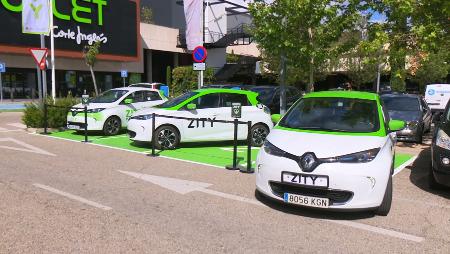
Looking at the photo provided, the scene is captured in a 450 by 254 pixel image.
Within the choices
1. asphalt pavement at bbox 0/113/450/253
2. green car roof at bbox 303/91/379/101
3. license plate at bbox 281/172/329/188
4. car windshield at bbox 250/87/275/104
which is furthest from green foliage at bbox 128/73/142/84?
license plate at bbox 281/172/329/188

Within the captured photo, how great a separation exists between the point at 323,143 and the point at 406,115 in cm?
851

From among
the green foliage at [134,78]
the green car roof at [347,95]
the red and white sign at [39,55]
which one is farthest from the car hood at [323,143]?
the green foliage at [134,78]

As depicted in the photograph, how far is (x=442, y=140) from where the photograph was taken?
670cm

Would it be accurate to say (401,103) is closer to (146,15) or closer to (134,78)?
(134,78)

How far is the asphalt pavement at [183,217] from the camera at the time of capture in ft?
15.2

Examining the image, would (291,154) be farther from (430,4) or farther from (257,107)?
(430,4)

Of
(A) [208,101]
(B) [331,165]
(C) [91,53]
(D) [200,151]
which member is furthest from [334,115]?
(C) [91,53]

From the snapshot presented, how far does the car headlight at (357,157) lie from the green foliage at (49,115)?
11.2 m

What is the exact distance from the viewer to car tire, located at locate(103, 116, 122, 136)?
1332 centimetres

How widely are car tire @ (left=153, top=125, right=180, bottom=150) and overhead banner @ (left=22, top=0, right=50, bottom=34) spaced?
315 inches

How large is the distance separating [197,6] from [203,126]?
1122 cm

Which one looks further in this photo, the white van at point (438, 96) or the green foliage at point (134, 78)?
the green foliage at point (134, 78)

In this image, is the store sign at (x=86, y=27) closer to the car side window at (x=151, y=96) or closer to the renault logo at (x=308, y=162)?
the car side window at (x=151, y=96)

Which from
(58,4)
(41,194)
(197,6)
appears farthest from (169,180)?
(58,4)
